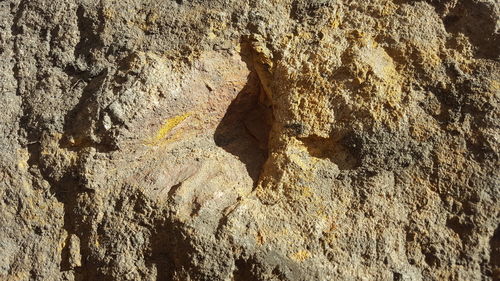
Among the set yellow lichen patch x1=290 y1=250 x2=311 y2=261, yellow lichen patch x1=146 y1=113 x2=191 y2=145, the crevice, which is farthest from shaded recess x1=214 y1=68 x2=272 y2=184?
yellow lichen patch x1=290 y1=250 x2=311 y2=261

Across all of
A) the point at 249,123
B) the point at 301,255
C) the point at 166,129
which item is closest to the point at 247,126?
the point at 249,123

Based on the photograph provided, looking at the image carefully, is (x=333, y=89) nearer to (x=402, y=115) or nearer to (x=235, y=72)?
(x=402, y=115)

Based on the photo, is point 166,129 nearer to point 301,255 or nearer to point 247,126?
point 247,126

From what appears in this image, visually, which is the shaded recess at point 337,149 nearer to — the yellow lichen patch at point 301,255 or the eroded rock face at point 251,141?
the eroded rock face at point 251,141

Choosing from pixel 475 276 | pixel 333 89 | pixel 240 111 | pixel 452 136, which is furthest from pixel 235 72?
pixel 475 276

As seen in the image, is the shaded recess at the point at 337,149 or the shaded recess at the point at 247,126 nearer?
the shaded recess at the point at 337,149

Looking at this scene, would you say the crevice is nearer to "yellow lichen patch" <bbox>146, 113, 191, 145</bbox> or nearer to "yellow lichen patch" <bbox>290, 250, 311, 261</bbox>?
"yellow lichen patch" <bbox>146, 113, 191, 145</bbox>

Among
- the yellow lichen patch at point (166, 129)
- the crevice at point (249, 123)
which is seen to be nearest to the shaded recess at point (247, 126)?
the crevice at point (249, 123)
